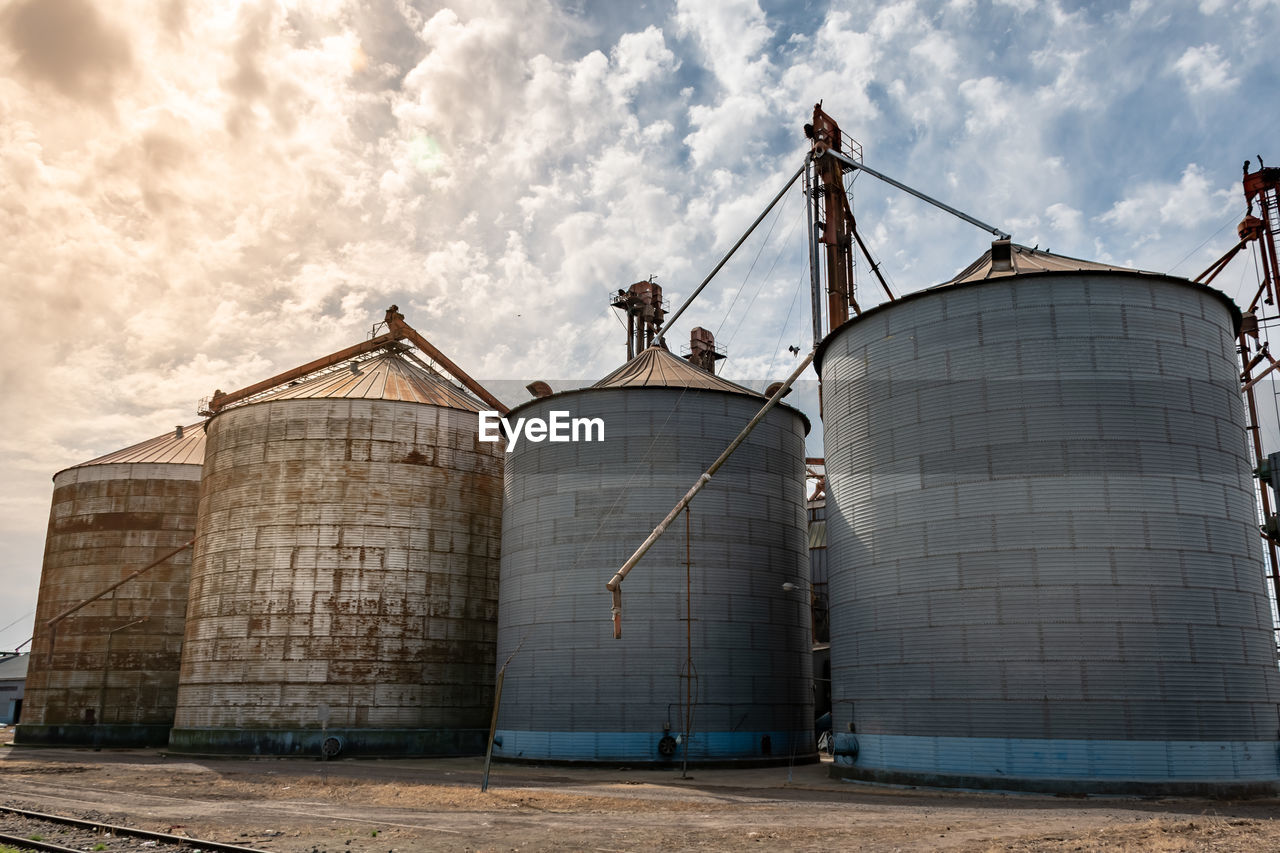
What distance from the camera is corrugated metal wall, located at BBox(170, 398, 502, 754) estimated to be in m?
35.8

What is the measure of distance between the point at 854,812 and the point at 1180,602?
8.80m

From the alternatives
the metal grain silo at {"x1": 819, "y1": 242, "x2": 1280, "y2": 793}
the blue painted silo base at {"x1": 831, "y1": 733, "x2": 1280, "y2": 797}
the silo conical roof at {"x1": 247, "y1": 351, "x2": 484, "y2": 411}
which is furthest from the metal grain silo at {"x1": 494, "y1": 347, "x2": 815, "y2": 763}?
the blue painted silo base at {"x1": 831, "y1": 733, "x2": 1280, "y2": 797}

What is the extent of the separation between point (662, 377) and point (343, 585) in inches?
564

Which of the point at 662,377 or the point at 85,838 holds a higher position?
the point at 662,377

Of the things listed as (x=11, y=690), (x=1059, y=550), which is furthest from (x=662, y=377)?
(x=11, y=690)

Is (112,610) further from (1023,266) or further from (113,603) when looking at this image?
(1023,266)

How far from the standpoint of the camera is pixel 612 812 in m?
19.9

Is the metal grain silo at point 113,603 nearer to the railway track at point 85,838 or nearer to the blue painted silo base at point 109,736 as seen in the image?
the blue painted silo base at point 109,736

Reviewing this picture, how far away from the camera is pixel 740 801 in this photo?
2153 cm

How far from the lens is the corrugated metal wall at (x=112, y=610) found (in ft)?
145

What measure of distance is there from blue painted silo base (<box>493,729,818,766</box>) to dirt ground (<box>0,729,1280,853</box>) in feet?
1.99

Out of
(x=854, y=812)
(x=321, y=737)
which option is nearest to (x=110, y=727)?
(x=321, y=737)

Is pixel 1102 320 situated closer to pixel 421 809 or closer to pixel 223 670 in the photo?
pixel 421 809

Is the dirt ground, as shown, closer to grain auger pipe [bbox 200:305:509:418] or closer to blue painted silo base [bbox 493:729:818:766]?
blue painted silo base [bbox 493:729:818:766]
